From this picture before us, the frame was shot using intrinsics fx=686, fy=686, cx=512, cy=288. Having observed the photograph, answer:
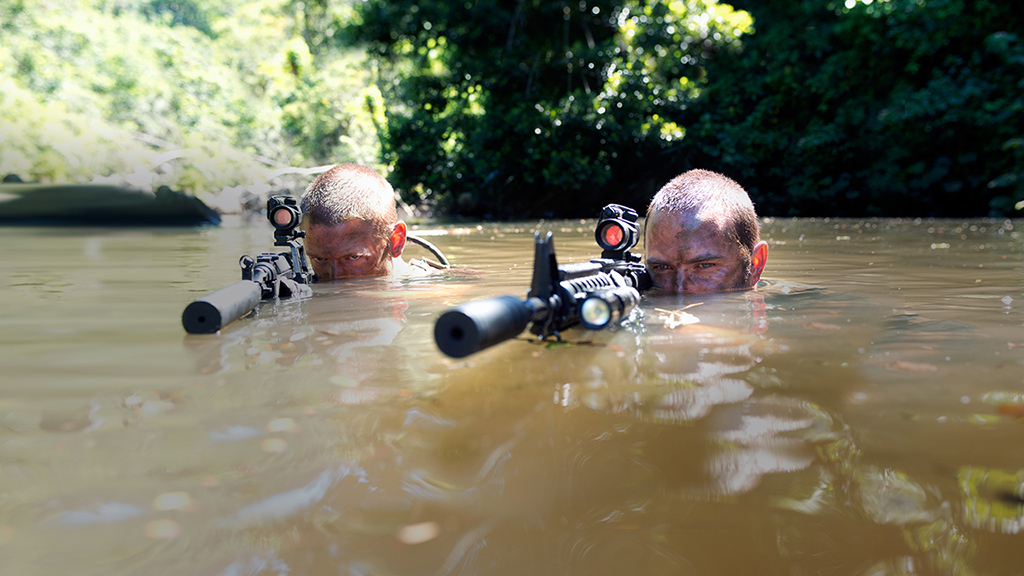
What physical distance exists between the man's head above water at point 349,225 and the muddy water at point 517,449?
1.50 metres

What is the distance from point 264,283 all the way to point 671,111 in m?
14.5

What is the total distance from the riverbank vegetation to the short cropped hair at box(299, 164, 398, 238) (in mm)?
9967

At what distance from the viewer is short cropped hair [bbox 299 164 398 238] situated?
4527 millimetres

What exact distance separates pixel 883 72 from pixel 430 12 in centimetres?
1102

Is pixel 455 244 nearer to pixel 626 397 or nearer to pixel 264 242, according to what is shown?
pixel 264 242

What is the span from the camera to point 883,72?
1667cm

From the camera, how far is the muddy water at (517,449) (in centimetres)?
128

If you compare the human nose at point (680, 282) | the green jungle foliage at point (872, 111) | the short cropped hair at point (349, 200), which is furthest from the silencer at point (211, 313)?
the green jungle foliage at point (872, 111)

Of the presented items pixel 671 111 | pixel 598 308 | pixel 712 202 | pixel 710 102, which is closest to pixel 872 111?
pixel 710 102

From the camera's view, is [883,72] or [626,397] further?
[883,72]

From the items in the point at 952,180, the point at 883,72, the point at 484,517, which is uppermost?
the point at 883,72

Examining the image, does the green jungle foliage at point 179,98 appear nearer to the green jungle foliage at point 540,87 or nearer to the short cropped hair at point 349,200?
the green jungle foliage at point 540,87

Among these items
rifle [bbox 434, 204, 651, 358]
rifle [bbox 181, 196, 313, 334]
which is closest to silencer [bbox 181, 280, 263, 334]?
rifle [bbox 181, 196, 313, 334]

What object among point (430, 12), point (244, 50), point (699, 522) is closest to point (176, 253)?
point (699, 522)
